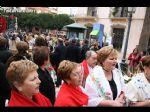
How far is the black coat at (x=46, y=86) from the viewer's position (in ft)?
6.43

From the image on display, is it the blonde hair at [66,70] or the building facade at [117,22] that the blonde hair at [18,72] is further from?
the building facade at [117,22]

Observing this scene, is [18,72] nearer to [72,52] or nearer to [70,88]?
[70,88]

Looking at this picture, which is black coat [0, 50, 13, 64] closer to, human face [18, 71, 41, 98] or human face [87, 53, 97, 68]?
human face [87, 53, 97, 68]

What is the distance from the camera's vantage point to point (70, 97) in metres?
1.51

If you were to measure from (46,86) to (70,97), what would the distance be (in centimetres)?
50

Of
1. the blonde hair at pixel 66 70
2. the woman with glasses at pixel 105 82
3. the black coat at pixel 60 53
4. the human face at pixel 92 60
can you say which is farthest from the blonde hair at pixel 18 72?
the black coat at pixel 60 53

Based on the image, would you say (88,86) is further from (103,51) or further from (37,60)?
(37,60)

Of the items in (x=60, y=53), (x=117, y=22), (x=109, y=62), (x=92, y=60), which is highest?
(x=109, y=62)

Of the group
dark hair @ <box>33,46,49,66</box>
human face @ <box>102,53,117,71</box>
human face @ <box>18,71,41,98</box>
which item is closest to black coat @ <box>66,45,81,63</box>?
dark hair @ <box>33,46,49,66</box>

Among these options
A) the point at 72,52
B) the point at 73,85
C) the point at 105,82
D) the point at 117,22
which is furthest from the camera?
the point at 117,22

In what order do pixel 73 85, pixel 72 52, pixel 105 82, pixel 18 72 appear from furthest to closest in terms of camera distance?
pixel 72 52 → pixel 105 82 → pixel 73 85 → pixel 18 72

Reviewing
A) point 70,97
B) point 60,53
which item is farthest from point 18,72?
point 60,53

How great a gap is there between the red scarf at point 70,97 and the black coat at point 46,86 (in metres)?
0.36
